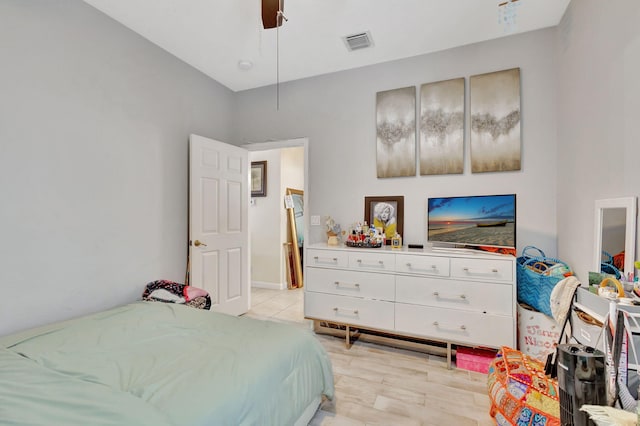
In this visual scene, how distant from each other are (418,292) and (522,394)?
100cm

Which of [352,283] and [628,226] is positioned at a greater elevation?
[628,226]

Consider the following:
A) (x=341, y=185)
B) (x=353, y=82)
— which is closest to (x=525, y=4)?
(x=353, y=82)

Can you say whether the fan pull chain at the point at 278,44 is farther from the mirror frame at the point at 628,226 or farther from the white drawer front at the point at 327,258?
the mirror frame at the point at 628,226

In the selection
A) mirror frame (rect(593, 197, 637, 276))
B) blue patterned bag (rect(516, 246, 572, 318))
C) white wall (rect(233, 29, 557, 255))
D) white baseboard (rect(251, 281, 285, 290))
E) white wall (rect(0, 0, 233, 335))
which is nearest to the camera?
mirror frame (rect(593, 197, 637, 276))

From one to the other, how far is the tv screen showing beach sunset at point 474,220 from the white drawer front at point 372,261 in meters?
0.51

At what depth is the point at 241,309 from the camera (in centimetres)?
352

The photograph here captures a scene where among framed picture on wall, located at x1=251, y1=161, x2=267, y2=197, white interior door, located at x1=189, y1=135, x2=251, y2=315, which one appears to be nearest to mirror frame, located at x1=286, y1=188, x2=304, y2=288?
framed picture on wall, located at x1=251, y1=161, x2=267, y2=197

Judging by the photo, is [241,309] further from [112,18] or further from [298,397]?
[112,18]

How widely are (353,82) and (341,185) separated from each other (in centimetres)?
114

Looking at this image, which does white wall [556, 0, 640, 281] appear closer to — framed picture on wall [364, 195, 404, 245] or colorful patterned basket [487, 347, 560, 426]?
colorful patterned basket [487, 347, 560, 426]

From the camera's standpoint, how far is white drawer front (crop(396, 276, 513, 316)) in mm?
2178

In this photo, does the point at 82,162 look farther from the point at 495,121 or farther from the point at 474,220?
the point at 495,121

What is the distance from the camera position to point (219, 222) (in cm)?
325

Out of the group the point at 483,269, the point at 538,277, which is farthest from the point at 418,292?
the point at 538,277
